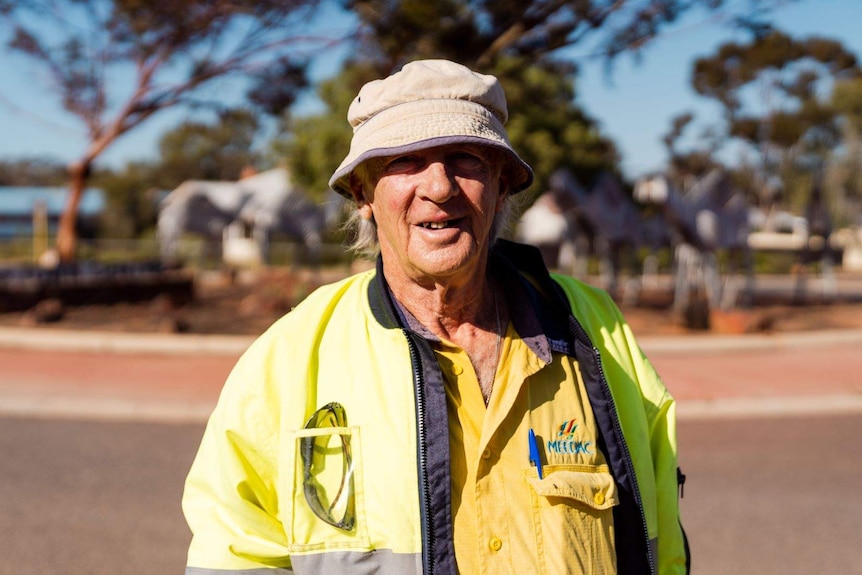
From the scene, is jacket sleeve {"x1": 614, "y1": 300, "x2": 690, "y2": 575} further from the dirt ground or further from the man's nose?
the dirt ground

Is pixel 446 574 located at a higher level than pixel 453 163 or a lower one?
lower

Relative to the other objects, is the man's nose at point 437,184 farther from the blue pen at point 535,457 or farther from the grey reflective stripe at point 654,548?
the grey reflective stripe at point 654,548

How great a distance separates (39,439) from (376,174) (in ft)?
21.4

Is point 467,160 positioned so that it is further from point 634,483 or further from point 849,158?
point 849,158

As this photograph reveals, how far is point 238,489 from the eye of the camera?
5.52 ft

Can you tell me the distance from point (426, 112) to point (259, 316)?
527 inches

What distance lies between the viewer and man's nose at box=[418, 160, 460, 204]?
5.95 feet

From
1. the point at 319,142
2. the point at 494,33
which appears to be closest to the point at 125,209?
the point at 319,142

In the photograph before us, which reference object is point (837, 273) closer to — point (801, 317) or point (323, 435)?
point (801, 317)

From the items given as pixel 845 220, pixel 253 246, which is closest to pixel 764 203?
pixel 845 220

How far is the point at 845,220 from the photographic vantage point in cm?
5656

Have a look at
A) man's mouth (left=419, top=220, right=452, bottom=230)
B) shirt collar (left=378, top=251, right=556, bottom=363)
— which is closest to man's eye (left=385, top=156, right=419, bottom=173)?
man's mouth (left=419, top=220, right=452, bottom=230)

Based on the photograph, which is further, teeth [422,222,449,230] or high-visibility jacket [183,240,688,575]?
teeth [422,222,449,230]

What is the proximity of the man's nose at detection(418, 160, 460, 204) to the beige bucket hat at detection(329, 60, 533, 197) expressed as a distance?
0.10m
